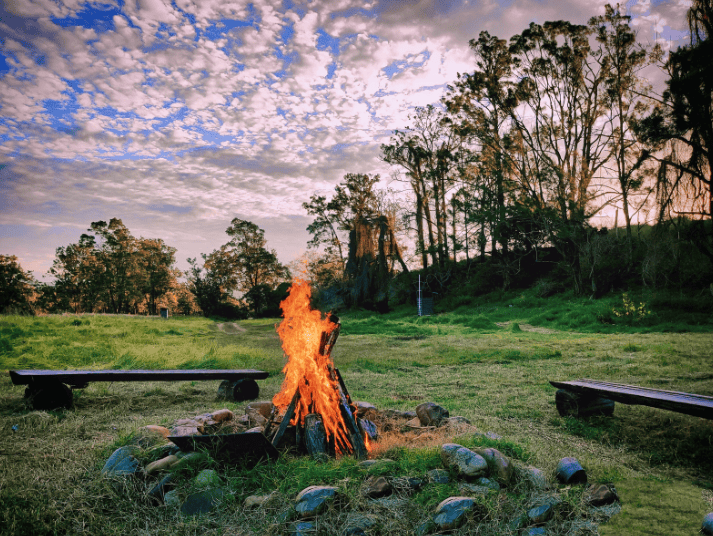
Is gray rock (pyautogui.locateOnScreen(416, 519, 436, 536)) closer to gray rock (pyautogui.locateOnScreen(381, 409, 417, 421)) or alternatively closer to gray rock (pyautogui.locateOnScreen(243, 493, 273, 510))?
gray rock (pyautogui.locateOnScreen(243, 493, 273, 510))

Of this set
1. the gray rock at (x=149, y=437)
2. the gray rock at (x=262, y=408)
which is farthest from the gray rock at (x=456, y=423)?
the gray rock at (x=149, y=437)

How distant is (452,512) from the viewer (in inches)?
103

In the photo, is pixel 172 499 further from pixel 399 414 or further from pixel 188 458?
pixel 399 414

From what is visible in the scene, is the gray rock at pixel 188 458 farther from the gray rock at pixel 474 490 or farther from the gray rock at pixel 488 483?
the gray rock at pixel 488 483

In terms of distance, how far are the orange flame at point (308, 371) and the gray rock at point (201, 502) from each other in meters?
1.07

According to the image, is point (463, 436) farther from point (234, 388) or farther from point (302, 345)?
point (234, 388)

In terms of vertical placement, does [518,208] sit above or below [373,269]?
above

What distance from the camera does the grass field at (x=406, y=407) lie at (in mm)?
2820

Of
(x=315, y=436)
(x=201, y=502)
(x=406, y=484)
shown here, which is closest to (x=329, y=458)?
(x=315, y=436)

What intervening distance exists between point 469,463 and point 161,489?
2.28m

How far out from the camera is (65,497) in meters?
2.92

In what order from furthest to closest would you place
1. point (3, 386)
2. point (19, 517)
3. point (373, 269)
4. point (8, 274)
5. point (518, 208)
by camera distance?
1. point (373, 269)
2. point (518, 208)
3. point (8, 274)
4. point (3, 386)
5. point (19, 517)

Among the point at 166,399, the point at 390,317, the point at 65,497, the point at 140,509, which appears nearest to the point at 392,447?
the point at 140,509

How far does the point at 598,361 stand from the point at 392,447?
7.13 meters
